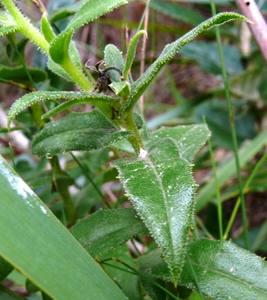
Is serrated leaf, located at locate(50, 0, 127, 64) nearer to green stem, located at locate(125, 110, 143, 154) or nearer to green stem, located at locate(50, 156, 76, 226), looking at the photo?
green stem, located at locate(125, 110, 143, 154)

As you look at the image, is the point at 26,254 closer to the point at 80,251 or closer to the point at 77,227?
A: the point at 80,251

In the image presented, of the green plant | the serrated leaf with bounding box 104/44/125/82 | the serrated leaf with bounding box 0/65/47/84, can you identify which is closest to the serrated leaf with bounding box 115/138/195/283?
the green plant

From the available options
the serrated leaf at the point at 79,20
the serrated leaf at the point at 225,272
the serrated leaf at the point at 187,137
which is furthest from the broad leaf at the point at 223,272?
the serrated leaf at the point at 79,20

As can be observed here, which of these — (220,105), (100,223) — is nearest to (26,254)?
(100,223)

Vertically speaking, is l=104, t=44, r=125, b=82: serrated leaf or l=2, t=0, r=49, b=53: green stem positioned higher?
l=2, t=0, r=49, b=53: green stem

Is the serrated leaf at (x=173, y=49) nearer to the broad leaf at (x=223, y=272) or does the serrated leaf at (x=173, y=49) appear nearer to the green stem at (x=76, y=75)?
the green stem at (x=76, y=75)

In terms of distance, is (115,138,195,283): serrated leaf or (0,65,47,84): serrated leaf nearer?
(115,138,195,283): serrated leaf
